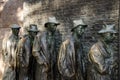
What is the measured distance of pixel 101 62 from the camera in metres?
8.18

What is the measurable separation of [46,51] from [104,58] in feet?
6.32

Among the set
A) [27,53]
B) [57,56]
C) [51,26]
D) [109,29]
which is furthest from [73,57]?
[27,53]

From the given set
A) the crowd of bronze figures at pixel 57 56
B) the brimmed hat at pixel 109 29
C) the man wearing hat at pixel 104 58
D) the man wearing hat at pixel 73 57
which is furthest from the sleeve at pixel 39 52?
the brimmed hat at pixel 109 29

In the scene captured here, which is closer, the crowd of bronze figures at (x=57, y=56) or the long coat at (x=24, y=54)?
the crowd of bronze figures at (x=57, y=56)

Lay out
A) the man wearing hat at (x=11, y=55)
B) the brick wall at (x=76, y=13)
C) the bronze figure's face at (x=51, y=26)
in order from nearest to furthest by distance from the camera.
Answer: the brick wall at (x=76, y=13) → the bronze figure's face at (x=51, y=26) → the man wearing hat at (x=11, y=55)

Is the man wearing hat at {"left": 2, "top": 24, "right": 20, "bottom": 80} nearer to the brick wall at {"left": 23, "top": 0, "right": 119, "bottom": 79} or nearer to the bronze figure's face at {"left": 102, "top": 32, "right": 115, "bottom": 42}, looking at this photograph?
the brick wall at {"left": 23, "top": 0, "right": 119, "bottom": 79}

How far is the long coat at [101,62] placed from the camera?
8172 mm

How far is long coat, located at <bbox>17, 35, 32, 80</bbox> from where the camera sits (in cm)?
1014

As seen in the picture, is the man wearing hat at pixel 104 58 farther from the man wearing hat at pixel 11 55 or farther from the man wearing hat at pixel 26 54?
the man wearing hat at pixel 11 55

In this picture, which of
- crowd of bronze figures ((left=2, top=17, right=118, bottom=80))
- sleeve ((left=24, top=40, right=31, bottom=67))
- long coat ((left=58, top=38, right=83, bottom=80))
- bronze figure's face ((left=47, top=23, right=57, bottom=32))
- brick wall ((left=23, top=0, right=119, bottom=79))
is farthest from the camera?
sleeve ((left=24, top=40, right=31, bottom=67))

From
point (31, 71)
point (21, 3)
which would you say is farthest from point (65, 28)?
point (21, 3)

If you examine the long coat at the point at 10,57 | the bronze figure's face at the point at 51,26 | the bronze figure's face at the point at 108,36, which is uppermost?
the bronze figure's face at the point at 51,26

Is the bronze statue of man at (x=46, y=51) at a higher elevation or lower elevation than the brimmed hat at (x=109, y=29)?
lower

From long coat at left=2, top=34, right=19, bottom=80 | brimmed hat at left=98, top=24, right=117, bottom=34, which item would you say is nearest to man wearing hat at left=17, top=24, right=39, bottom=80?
long coat at left=2, top=34, right=19, bottom=80
